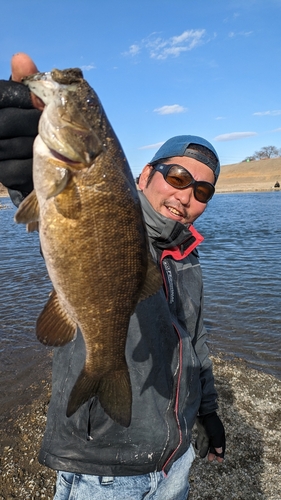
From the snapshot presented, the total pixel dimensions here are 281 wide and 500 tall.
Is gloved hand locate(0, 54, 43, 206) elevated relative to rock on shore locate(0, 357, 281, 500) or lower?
elevated

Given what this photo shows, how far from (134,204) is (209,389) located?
2189 millimetres

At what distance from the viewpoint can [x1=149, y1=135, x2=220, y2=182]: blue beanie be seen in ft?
10.6

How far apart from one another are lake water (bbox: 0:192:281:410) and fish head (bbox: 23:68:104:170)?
454 centimetres

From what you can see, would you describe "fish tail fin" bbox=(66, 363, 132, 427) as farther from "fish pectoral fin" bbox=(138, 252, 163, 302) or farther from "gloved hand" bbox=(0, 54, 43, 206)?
"gloved hand" bbox=(0, 54, 43, 206)

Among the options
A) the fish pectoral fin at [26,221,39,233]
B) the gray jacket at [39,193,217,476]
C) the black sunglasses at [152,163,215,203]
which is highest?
the black sunglasses at [152,163,215,203]

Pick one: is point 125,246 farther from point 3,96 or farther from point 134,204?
point 3,96

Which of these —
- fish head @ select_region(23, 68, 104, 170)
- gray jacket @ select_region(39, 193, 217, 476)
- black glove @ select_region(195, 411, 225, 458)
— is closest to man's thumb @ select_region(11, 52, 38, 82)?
fish head @ select_region(23, 68, 104, 170)

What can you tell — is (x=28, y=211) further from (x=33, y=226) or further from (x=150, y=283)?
(x=150, y=283)

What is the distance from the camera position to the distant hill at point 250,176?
76938mm

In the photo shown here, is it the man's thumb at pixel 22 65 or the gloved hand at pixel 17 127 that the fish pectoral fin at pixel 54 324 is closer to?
the gloved hand at pixel 17 127

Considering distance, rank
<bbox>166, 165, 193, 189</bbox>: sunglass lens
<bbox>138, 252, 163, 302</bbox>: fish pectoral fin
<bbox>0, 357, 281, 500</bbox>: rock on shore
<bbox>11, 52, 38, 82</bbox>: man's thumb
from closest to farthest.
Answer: <bbox>11, 52, 38, 82</bbox>: man's thumb
<bbox>138, 252, 163, 302</bbox>: fish pectoral fin
<bbox>166, 165, 193, 189</bbox>: sunglass lens
<bbox>0, 357, 281, 500</bbox>: rock on shore

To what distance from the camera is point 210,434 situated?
3.20m

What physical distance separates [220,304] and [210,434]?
583cm

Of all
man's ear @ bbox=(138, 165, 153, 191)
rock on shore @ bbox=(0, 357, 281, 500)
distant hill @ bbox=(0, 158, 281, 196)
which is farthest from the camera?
distant hill @ bbox=(0, 158, 281, 196)
